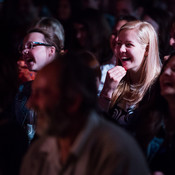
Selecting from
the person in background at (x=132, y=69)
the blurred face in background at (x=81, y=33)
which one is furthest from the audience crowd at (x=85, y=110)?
the blurred face in background at (x=81, y=33)

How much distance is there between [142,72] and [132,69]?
0.28 ft

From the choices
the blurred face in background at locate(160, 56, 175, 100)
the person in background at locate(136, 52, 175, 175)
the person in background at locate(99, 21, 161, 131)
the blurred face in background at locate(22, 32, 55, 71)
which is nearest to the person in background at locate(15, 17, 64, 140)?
the blurred face in background at locate(22, 32, 55, 71)

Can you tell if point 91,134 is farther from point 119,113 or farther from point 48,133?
point 119,113

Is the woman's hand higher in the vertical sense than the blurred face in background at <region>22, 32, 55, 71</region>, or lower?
lower

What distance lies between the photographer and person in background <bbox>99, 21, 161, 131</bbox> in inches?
88.6

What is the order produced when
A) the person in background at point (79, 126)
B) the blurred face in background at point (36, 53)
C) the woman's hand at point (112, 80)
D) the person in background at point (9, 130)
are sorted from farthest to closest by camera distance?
the blurred face in background at point (36, 53)
the woman's hand at point (112, 80)
the person in background at point (9, 130)
the person in background at point (79, 126)

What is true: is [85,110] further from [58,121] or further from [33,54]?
[33,54]

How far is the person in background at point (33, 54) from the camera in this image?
2.29 metres

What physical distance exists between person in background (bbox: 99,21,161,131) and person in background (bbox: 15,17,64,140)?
0.52m

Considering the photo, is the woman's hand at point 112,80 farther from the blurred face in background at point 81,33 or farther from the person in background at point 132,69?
the blurred face in background at point 81,33

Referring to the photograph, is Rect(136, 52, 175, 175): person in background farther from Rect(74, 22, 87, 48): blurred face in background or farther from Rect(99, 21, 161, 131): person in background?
Rect(74, 22, 87, 48): blurred face in background

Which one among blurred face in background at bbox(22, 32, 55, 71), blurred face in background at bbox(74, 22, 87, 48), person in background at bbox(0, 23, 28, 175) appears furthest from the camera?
blurred face in background at bbox(74, 22, 87, 48)

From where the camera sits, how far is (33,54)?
8.07ft

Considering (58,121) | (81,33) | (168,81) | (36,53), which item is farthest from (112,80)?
(81,33)
